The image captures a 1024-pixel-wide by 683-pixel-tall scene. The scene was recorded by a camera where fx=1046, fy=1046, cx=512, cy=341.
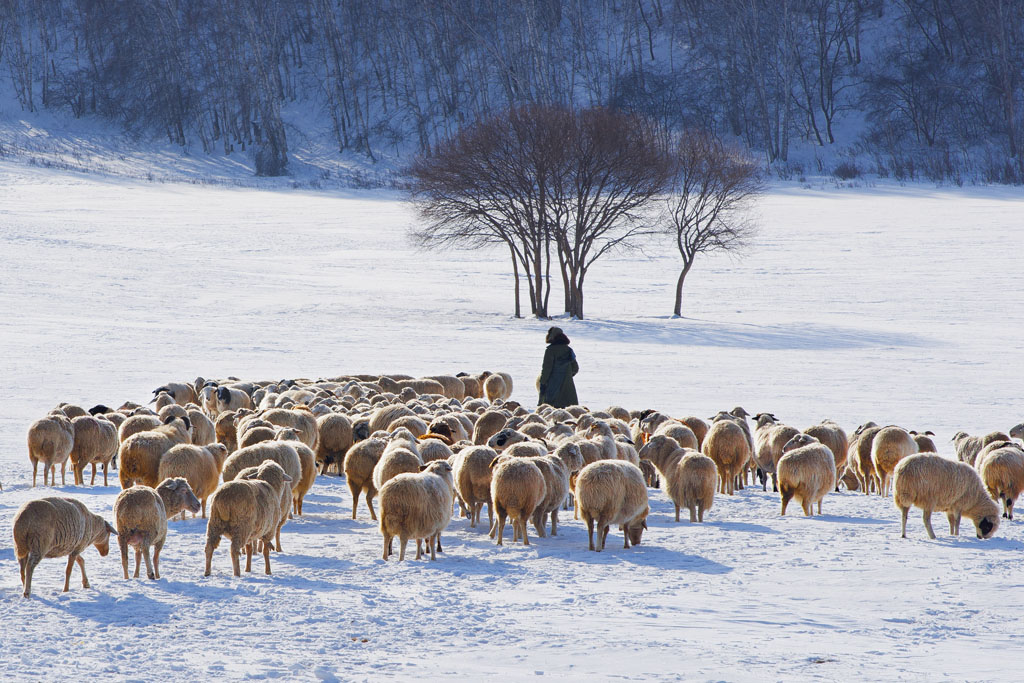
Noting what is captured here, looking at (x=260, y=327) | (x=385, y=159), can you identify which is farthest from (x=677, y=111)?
(x=260, y=327)

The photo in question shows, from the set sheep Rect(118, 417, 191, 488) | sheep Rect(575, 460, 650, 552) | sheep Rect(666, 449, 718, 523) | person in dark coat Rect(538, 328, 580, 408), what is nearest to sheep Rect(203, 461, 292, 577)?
sheep Rect(575, 460, 650, 552)

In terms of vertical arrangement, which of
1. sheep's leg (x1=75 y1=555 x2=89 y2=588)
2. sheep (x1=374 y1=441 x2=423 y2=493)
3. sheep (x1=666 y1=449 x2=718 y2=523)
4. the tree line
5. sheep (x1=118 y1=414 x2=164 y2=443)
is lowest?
sheep's leg (x1=75 y1=555 x2=89 y2=588)

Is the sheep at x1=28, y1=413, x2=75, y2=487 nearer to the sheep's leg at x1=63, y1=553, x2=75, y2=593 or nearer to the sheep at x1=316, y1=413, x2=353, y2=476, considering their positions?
the sheep at x1=316, y1=413, x2=353, y2=476

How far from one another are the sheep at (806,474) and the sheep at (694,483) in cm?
85

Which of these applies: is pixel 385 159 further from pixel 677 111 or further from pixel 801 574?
pixel 801 574

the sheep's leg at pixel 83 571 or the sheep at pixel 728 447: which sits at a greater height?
the sheep at pixel 728 447

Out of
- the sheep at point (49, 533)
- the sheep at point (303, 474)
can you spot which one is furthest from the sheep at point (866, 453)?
the sheep at point (49, 533)

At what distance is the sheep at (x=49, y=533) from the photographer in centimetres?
747

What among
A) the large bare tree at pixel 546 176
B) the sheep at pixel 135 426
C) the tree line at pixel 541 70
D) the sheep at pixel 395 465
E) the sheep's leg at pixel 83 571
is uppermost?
the tree line at pixel 541 70

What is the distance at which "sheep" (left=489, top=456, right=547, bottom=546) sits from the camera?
948 cm

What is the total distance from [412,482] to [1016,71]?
268 ft

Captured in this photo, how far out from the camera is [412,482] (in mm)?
8898

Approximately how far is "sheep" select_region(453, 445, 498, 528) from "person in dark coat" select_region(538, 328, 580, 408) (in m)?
7.85

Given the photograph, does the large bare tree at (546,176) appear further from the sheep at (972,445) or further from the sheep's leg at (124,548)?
the sheep's leg at (124,548)
